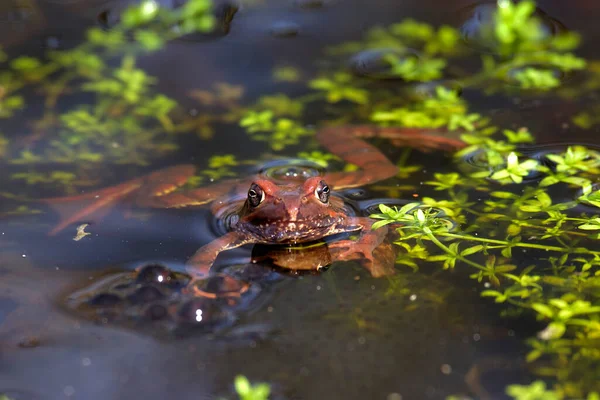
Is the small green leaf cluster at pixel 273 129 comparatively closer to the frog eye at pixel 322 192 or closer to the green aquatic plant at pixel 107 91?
the green aquatic plant at pixel 107 91

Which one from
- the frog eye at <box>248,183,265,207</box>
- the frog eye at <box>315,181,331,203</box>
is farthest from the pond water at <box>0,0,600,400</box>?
the frog eye at <box>315,181,331,203</box>

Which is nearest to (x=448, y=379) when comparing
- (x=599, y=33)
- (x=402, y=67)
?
(x=402, y=67)

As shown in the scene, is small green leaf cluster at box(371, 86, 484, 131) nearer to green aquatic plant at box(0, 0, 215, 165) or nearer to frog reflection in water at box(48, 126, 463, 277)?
frog reflection in water at box(48, 126, 463, 277)

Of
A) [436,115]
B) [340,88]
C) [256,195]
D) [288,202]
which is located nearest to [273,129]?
[340,88]

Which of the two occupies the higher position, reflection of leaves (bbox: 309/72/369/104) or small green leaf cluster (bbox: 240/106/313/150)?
reflection of leaves (bbox: 309/72/369/104)

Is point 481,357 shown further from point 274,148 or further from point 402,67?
point 402,67

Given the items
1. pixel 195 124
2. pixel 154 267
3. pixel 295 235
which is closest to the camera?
pixel 154 267
